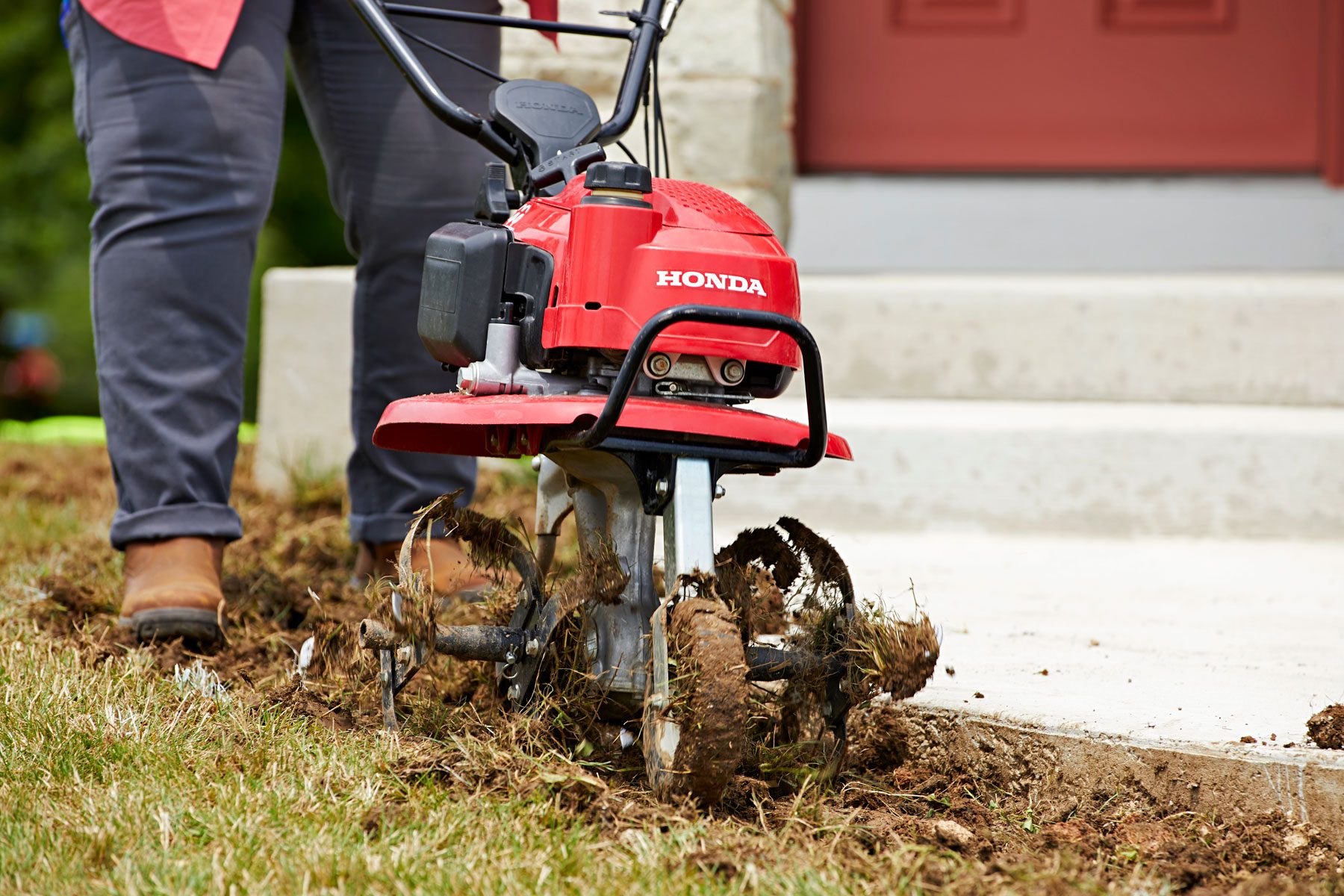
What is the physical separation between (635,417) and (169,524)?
39.9 inches

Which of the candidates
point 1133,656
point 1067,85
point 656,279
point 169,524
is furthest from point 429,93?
point 1067,85

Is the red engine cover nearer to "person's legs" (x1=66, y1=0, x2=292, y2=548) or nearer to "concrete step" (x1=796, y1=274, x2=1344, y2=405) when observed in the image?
"person's legs" (x1=66, y1=0, x2=292, y2=548)

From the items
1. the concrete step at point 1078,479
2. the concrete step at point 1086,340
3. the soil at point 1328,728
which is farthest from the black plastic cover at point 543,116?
the concrete step at point 1086,340

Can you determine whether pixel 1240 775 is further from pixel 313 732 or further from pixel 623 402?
pixel 313 732

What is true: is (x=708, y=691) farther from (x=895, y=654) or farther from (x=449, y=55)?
(x=449, y=55)

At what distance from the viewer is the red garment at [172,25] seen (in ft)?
7.01

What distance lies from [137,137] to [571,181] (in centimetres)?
87

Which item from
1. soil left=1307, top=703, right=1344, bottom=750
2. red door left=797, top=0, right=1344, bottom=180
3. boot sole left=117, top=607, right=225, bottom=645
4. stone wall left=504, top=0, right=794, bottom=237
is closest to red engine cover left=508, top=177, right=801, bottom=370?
soil left=1307, top=703, right=1344, bottom=750

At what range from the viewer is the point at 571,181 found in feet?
A: 5.44

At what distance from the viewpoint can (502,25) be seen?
189cm

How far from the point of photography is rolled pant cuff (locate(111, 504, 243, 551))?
2148 millimetres

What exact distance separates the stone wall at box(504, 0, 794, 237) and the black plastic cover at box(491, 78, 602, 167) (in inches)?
69.9

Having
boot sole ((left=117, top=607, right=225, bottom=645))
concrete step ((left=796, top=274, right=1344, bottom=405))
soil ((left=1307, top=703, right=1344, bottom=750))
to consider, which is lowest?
soil ((left=1307, top=703, right=1344, bottom=750))

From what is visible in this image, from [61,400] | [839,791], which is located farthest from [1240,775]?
[61,400]
